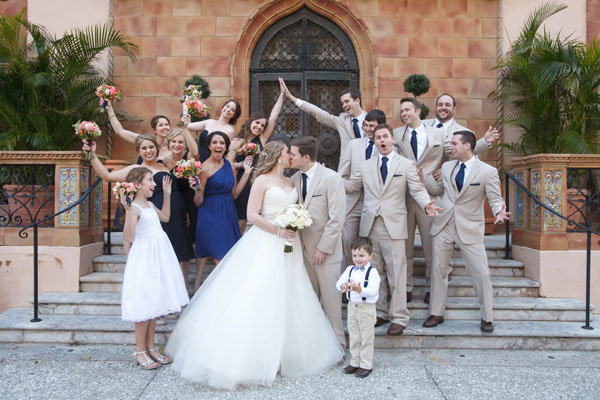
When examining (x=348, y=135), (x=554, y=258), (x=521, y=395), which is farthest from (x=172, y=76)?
(x=521, y=395)

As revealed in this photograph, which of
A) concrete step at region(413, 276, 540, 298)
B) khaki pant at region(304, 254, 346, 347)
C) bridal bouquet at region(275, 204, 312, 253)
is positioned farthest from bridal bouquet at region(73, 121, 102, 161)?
concrete step at region(413, 276, 540, 298)

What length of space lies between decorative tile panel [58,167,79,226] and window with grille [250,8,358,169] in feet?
13.0

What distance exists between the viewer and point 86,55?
814 cm

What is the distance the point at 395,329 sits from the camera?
16.2 ft

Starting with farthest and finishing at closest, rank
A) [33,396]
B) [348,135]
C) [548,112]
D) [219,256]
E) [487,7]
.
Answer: [487,7] < [548,112] < [348,135] < [219,256] < [33,396]

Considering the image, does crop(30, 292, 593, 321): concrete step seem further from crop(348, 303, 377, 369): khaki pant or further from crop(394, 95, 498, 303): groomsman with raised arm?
crop(348, 303, 377, 369): khaki pant

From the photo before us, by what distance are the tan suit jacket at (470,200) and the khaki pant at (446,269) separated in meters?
0.07

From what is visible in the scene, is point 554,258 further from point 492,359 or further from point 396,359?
point 396,359

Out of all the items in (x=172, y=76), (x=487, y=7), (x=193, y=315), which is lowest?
(x=193, y=315)

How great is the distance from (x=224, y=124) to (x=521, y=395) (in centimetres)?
460

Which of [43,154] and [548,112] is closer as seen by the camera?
[43,154]

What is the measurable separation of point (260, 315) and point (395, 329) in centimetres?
165

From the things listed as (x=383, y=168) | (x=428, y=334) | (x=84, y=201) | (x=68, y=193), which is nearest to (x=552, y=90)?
(x=383, y=168)

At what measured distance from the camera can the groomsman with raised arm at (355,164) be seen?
17.7 feet
